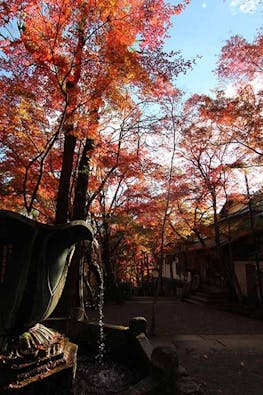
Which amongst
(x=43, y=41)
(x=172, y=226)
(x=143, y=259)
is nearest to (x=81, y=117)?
(x=43, y=41)

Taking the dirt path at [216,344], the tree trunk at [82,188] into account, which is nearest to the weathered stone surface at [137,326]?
the dirt path at [216,344]

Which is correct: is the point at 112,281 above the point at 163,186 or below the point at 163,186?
below

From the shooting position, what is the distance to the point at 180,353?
8.86 m

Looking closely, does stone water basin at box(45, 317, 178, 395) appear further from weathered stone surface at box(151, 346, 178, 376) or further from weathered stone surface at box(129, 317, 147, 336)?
weathered stone surface at box(151, 346, 178, 376)

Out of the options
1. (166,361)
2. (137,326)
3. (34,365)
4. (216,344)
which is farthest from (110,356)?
(216,344)

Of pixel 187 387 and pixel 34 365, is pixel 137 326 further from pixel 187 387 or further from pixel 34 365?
pixel 34 365

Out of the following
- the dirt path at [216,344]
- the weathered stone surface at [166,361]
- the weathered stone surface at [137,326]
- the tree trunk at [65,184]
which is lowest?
the dirt path at [216,344]

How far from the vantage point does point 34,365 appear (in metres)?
4.24

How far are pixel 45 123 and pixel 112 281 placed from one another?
12.8 meters

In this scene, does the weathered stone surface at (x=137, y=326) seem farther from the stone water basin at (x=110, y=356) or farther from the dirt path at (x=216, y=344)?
the dirt path at (x=216, y=344)

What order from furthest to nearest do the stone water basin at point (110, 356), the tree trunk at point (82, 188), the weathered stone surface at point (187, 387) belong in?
the tree trunk at point (82, 188) → the stone water basin at point (110, 356) → the weathered stone surface at point (187, 387)

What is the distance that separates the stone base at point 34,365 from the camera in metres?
4.05

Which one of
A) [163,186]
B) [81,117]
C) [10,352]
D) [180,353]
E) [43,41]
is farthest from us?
[163,186]

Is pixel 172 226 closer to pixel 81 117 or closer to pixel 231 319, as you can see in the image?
pixel 231 319
